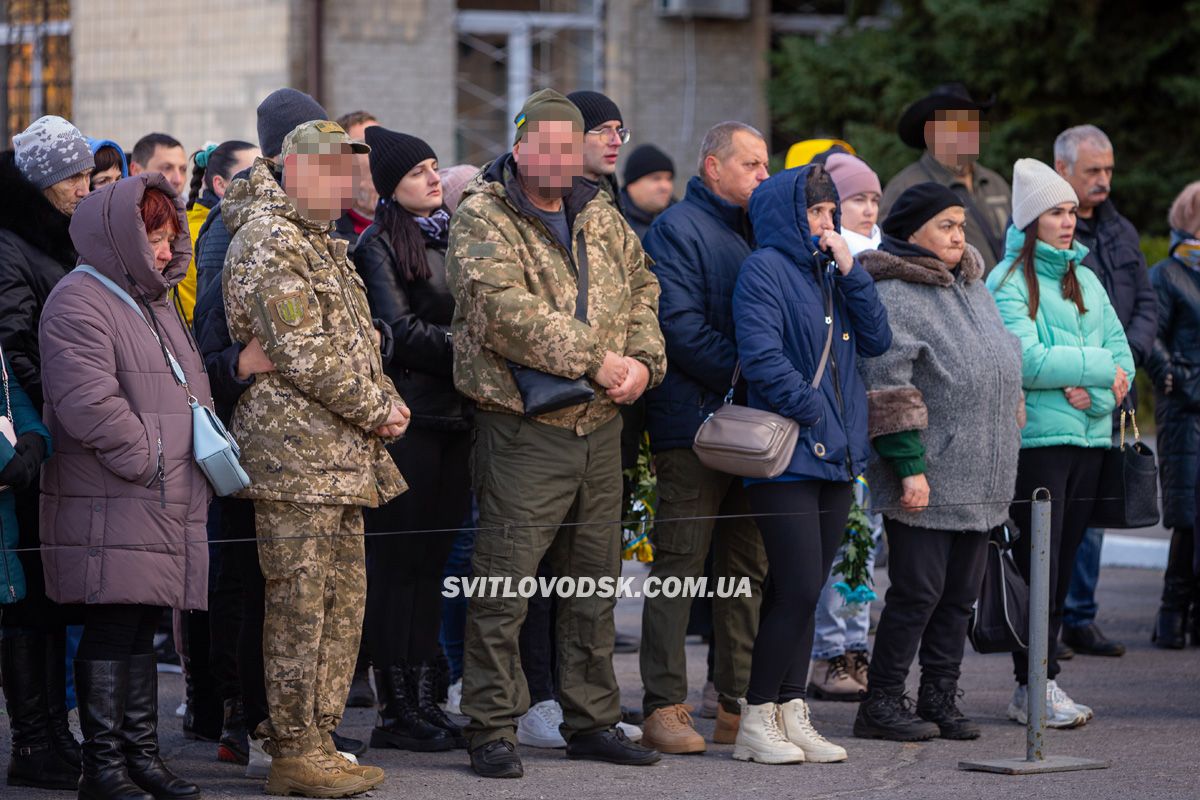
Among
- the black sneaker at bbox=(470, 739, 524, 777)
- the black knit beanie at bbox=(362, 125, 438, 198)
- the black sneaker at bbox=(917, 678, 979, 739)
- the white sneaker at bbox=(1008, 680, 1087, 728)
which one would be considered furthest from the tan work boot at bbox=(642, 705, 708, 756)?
the black knit beanie at bbox=(362, 125, 438, 198)

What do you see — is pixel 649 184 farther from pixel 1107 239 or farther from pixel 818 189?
pixel 818 189

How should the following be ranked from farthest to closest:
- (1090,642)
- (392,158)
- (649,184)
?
(649,184), (1090,642), (392,158)

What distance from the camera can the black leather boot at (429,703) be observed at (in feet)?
21.1

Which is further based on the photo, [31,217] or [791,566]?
[791,566]

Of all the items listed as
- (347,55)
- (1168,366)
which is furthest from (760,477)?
(347,55)

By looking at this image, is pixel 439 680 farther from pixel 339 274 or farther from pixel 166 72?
pixel 166 72

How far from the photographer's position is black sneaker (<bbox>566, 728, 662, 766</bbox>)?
6.13 metres

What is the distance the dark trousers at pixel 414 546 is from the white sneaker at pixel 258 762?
0.67 meters

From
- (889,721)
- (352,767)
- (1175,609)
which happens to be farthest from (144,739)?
(1175,609)

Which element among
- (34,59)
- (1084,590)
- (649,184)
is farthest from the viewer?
(34,59)

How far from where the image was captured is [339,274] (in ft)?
18.7

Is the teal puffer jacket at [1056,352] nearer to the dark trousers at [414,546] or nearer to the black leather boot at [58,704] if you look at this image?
the dark trousers at [414,546]

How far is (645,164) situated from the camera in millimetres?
9586

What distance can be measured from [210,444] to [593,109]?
7.84 feet
